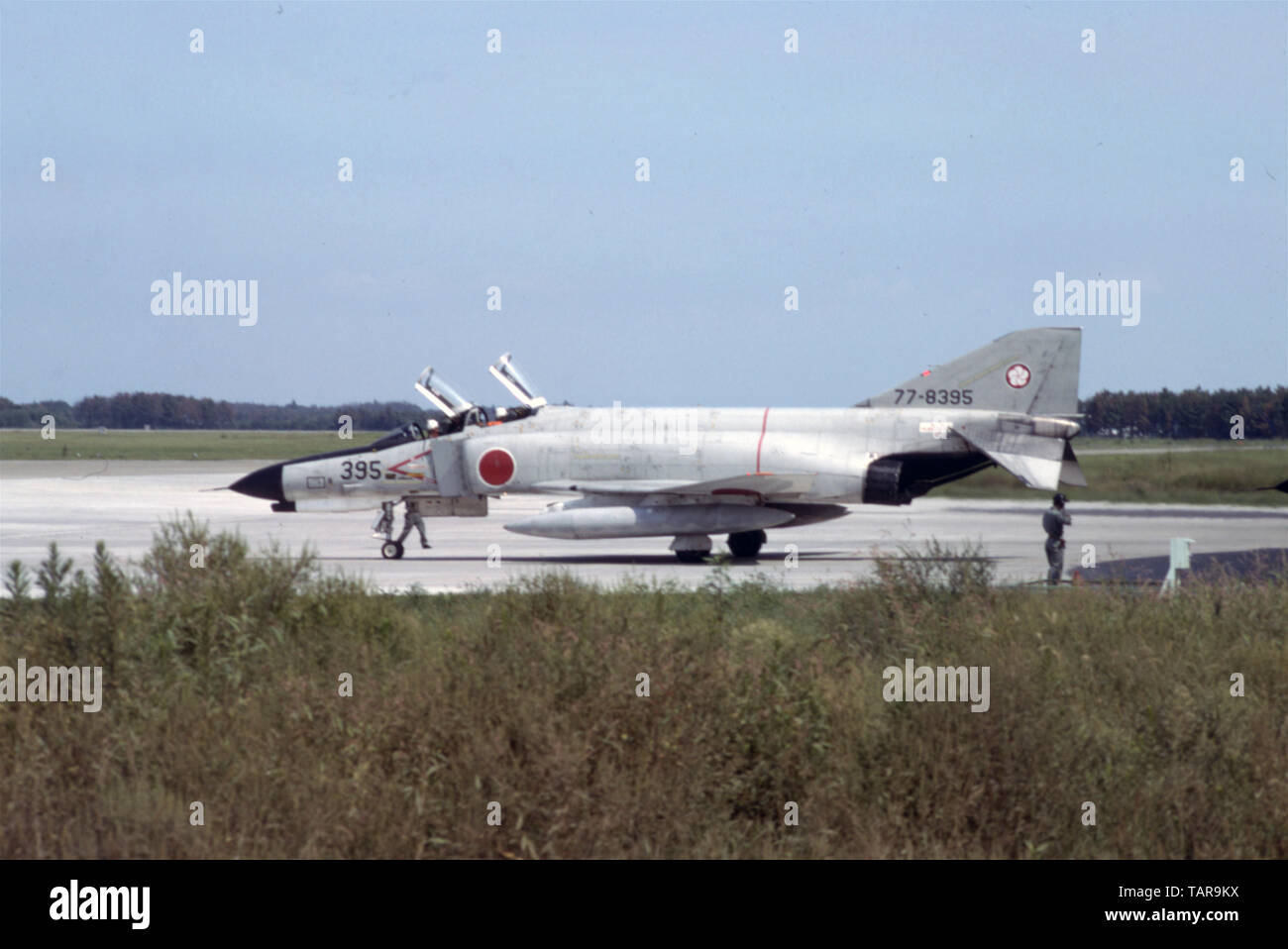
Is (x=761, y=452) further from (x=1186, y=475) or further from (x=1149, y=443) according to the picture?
(x=1149, y=443)

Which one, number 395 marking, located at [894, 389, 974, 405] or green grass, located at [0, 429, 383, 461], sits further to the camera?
green grass, located at [0, 429, 383, 461]

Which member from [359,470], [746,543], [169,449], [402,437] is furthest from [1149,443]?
[169,449]

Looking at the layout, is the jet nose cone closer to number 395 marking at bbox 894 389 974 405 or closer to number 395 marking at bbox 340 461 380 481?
number 395 marking at bbox 340 461 380 481

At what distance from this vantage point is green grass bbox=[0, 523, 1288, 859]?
6.19 m

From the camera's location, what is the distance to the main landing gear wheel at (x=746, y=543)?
22.6 m

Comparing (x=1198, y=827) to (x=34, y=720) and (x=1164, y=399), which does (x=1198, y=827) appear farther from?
(x=1164, y=399)

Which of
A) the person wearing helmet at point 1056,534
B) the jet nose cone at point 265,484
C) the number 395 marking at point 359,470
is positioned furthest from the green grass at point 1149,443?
the jet nose cone at point 265,484

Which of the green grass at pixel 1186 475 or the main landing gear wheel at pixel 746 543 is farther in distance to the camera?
the green grass at pixel 1186 475

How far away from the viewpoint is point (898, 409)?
21.7 metres

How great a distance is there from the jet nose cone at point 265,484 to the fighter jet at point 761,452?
101 inches

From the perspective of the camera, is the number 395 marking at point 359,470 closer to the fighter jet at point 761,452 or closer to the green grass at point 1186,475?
the fighter jet at point 761,452

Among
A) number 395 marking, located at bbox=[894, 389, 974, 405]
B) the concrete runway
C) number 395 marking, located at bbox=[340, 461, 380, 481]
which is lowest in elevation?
the concrete runway

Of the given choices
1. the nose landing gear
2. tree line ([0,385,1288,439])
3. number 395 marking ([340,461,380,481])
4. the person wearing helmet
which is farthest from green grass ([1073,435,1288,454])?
number 395 marking ([340,461,380,481])

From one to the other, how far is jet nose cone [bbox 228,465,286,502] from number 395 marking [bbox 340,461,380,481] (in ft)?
4.58
